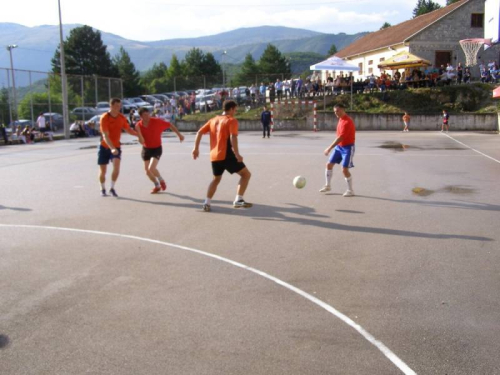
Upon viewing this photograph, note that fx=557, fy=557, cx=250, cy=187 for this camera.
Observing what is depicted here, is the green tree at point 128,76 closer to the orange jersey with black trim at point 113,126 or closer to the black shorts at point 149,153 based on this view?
the black shorts at point 149,153

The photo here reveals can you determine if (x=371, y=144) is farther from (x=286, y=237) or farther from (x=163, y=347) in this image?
(x=163, y=347)

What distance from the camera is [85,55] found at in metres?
81.9

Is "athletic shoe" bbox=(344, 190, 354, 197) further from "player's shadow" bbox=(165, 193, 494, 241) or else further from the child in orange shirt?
the child in orange shirt

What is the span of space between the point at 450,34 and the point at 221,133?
44.9 metres

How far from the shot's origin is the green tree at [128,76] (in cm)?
7194

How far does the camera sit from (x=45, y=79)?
3488 cm

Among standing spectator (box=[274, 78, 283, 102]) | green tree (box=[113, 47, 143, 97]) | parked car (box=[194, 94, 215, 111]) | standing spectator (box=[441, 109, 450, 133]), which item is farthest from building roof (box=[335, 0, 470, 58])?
green tree (box=[113, 47, 143, 97])

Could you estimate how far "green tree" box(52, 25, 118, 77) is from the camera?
81.1m

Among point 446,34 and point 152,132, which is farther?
point 446,34

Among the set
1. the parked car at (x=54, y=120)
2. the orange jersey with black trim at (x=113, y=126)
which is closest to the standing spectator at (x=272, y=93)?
the parked car at (x=54, y=120)

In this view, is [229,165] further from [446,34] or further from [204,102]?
[446,34]

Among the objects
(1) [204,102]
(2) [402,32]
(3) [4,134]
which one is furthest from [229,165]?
(2) [402,32]

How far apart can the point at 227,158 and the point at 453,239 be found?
4.02 m

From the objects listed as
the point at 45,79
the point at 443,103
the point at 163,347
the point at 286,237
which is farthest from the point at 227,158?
the point at 443,103
